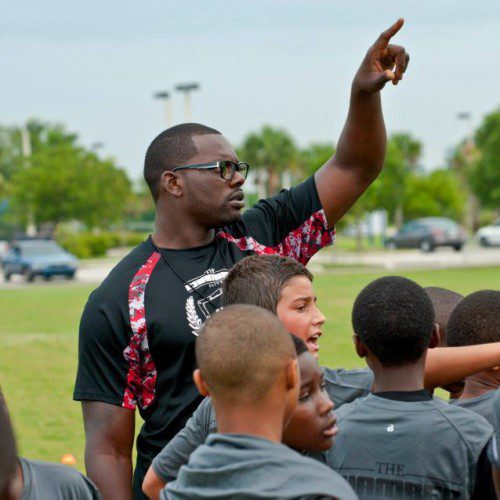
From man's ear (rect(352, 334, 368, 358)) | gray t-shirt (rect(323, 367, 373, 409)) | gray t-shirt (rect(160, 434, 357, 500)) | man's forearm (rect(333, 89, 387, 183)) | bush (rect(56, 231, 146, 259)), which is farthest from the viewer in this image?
bush (rect(56, 231, 146, 259))

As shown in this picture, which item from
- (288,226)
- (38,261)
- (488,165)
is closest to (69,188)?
(38,261)

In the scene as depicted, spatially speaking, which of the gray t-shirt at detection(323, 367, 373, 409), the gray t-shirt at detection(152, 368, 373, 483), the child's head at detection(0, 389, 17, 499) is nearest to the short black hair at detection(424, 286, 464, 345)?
the gray t-shirt at detection(323, 367, 373, 409)

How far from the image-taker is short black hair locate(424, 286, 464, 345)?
416cm

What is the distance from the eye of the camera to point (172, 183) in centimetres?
417

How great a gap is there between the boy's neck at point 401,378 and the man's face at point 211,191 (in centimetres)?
122

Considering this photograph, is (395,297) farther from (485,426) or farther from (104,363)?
(104,363)

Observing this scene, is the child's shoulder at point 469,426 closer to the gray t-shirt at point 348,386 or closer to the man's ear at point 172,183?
the gray t-shirt at point 348,386

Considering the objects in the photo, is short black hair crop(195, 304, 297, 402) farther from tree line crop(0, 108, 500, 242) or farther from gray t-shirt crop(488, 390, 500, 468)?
tree line crop(0, 108, 500, 242)

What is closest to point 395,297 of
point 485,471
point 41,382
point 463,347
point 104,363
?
point 463,347

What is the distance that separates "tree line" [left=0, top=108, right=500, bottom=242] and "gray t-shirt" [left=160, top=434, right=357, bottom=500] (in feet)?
96.2

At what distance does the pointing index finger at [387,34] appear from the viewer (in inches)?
147

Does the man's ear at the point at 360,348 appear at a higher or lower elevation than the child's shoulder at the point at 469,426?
higher

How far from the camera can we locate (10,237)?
80688mm

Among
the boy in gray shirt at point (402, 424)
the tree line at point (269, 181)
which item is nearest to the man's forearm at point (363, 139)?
the boy in gray shirt at point (402, 424)
